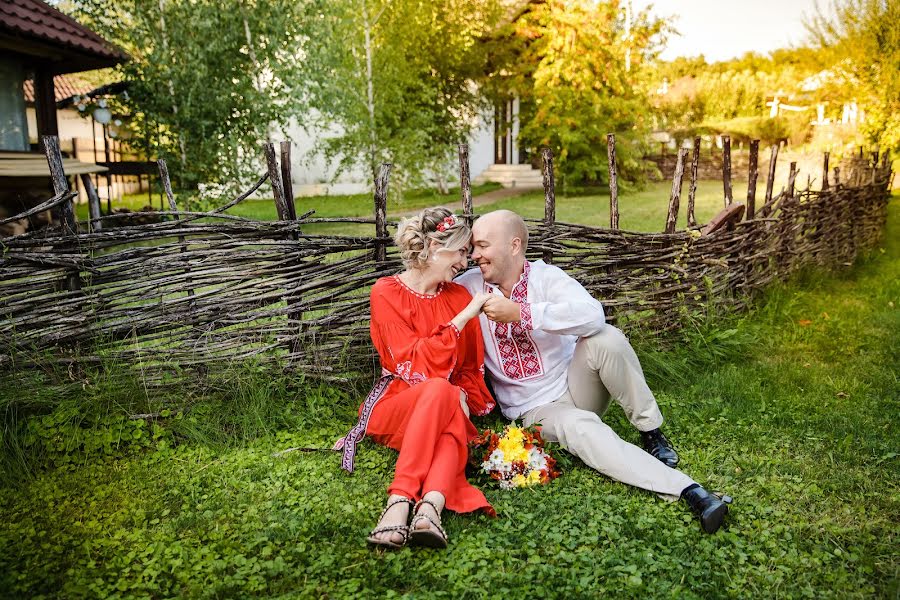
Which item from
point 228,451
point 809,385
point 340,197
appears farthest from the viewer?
point 340,197

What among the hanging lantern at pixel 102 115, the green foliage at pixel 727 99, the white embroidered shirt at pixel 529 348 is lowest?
the white embroidered shirt at pixel 529 348

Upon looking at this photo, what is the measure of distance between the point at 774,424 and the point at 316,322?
2.66 metres

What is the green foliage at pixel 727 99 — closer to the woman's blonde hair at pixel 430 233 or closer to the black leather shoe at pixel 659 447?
the black leather shoe at pixel 659 447

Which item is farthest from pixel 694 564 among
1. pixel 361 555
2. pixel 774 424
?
pixel 774 424

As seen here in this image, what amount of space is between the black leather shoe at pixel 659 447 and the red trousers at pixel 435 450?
3.31ft

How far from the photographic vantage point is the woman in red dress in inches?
116

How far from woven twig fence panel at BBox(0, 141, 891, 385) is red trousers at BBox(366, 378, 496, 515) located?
3.22 ft

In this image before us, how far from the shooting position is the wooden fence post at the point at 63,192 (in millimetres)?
3461

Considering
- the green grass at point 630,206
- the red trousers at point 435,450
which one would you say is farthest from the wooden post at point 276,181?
the green grass at point 630,206

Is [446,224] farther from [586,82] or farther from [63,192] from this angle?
[586,82]

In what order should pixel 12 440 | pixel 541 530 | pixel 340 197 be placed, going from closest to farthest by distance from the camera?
pixel 541 530
pixel 12 440
pixel 340 197

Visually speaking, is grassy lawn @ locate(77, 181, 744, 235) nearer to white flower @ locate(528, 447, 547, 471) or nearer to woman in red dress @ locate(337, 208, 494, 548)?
woman in red dress @ locate(337, 208, 494, 548)

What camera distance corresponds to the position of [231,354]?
12.5 ft

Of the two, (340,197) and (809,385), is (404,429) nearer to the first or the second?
(809,385)
